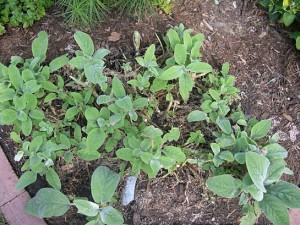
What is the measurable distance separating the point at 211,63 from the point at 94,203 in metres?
1.05

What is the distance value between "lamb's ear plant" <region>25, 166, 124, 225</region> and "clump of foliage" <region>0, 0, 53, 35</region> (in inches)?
38.6

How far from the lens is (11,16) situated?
2.57 metres

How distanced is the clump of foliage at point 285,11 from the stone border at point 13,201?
3.51 ft

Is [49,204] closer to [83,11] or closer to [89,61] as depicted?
[89,61]

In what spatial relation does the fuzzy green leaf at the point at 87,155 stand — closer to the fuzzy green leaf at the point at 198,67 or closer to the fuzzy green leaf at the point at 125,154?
the fuzzy green leaf at the point at 125,154

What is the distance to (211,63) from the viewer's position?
8.46ft

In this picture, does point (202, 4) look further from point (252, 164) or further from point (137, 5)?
point (252, 164)

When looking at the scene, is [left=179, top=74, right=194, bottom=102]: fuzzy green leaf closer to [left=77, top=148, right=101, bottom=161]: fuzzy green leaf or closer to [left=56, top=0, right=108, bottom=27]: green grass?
[left=77, top=148, right=101, bottom=161]: fuzzy green leaf

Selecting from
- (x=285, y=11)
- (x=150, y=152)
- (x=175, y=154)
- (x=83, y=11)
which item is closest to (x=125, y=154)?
(x=150, y=152)

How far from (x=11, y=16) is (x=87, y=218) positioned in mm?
1225

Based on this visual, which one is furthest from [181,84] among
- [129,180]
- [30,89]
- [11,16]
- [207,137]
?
A: [11,16]

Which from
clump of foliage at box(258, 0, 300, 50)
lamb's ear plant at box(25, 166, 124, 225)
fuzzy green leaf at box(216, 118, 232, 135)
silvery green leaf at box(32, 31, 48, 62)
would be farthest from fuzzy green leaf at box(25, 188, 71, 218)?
clump of foliage at box(258, 0, 300, 50)

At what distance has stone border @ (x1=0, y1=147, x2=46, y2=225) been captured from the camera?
2352 millimetres

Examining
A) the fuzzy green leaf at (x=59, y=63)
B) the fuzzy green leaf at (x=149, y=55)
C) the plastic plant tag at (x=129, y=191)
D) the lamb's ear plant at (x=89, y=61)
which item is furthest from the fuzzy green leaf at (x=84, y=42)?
the plastic plant tag at (x=129, y=191)
